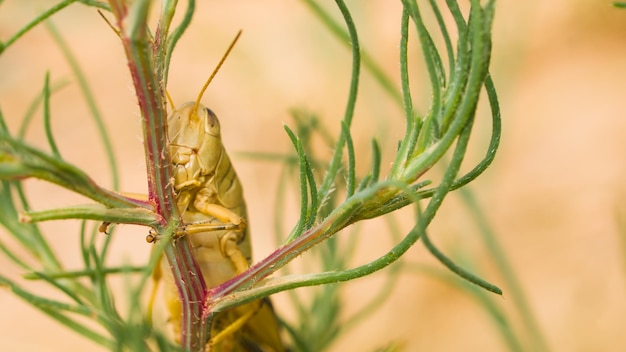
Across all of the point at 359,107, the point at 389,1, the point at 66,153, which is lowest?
the point at 359,107

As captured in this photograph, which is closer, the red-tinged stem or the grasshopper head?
the red-tinged stem

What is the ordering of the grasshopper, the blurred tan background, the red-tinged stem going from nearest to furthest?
the red-tinged stem
the grasshopper
the blurred tan background

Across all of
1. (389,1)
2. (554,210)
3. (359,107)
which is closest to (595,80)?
(554,210)

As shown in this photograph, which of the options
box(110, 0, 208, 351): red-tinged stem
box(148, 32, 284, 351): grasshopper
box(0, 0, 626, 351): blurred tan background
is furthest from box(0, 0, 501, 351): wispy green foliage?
box(0, 0, 626, 351): blurred tan background

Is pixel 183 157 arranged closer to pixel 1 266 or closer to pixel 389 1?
pixel 1 266

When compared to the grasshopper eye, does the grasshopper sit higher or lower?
lower

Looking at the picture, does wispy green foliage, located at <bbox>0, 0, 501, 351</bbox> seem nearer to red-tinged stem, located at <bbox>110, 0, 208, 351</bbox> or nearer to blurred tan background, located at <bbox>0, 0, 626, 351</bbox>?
red-tinged stem, located at <bbox>110, 0, 208, 351</bbox>

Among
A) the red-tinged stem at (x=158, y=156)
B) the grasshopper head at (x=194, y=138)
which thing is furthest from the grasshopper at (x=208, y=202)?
the red-tinged stem at (x=158, y=156)
